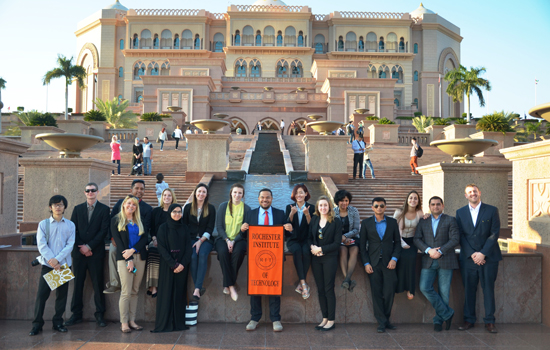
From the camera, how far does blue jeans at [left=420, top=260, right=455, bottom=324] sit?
6.06 metres

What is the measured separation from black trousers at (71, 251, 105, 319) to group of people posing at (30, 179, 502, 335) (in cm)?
1

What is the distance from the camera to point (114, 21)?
61719mm

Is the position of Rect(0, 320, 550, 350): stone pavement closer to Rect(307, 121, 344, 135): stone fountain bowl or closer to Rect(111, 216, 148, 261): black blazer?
Rect(111, 216, 148, 261): black blazer

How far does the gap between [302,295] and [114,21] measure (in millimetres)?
63830

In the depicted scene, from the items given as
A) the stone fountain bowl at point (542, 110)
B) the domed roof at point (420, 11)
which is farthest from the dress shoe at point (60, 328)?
the domed roof at point (420, 11)

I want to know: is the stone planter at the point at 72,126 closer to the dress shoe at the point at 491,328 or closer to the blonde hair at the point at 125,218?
the blonde hair at the point at 125,218

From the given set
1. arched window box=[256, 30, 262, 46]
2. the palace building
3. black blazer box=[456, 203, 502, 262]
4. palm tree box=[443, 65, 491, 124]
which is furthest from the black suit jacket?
arched window box=[256, 30, 262, 46]

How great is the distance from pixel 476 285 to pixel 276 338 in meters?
2.79

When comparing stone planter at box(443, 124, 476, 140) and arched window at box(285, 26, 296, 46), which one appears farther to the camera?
arched window at box(285, 26, 296, 46)

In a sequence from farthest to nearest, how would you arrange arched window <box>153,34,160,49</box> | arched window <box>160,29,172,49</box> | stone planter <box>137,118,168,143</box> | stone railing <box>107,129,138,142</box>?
arched window <box>160,29,172,49</box>, arched window <box>153,34,160,49</box>, stone railing <box>107,129,138,142</box>, stone planter <box>137,118,168,143</box>

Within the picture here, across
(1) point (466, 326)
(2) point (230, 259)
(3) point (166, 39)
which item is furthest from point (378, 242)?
(3) point (166, 39)

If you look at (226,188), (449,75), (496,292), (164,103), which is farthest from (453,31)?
(496,292)

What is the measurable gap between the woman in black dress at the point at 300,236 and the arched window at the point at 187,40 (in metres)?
58.4

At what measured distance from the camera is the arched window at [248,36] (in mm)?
59906
